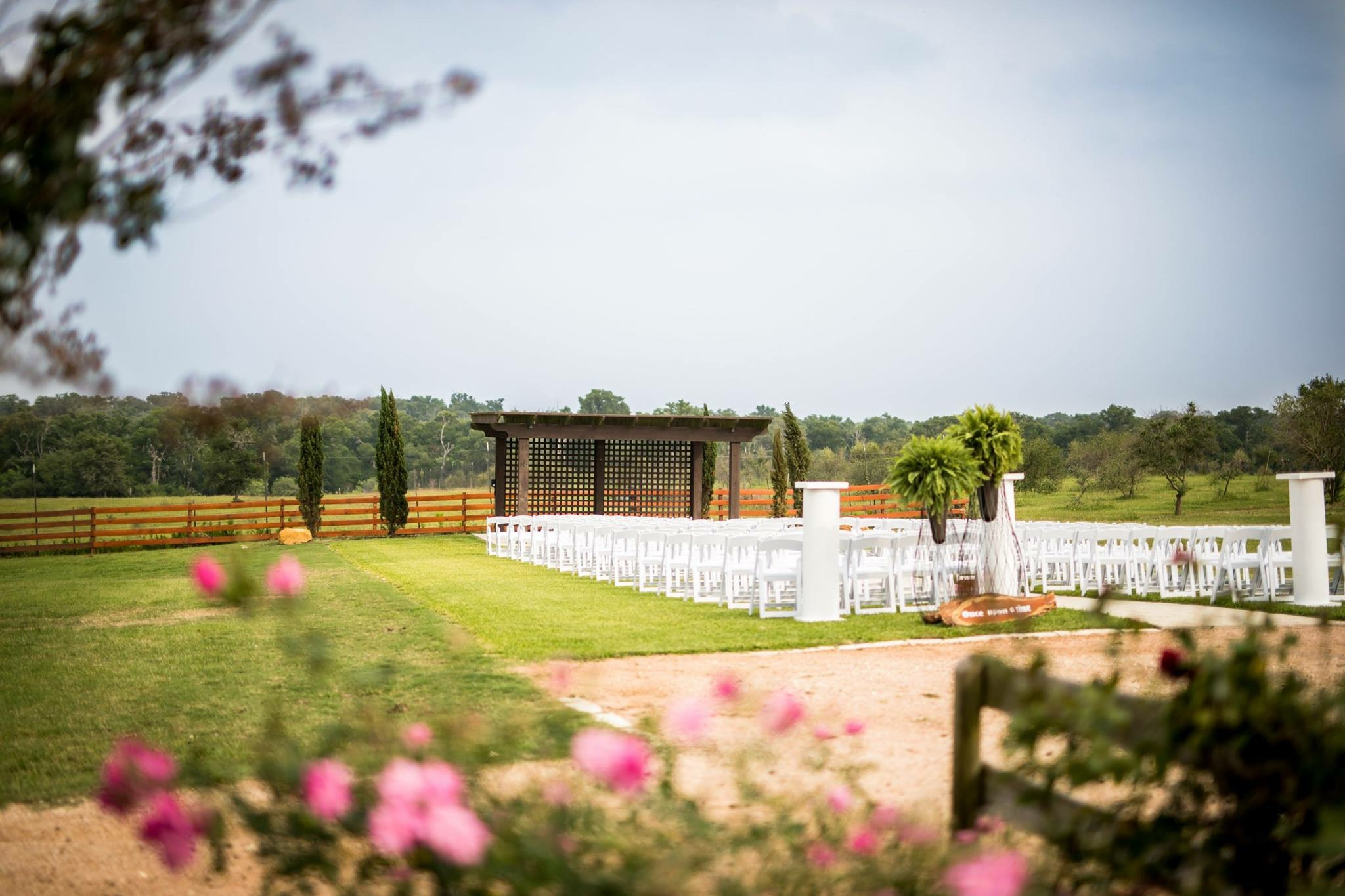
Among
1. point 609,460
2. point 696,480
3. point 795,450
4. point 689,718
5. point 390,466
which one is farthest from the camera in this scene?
point 795,450

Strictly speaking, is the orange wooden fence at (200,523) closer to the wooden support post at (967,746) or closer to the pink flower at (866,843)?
the wooden support post at (967,746)

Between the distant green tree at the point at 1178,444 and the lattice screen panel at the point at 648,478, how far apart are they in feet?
38.7

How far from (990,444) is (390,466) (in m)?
18.8

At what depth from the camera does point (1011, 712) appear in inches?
96.7

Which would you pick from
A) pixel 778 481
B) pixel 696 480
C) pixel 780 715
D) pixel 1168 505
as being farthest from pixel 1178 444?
pixel 780 715

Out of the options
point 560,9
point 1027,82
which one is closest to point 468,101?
point 560,9

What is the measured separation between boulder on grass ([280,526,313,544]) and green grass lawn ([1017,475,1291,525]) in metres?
18.2

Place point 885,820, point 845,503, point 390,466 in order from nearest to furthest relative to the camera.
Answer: point 885,820 → point 390,466 → point 845,503

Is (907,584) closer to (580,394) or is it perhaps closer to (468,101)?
(468,101)

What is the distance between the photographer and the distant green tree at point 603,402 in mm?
60125

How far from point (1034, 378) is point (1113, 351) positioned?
4.02 meters

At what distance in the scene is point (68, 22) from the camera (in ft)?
5.53

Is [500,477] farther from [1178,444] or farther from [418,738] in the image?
[418,738]

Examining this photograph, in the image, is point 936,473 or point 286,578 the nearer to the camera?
point 286,578
